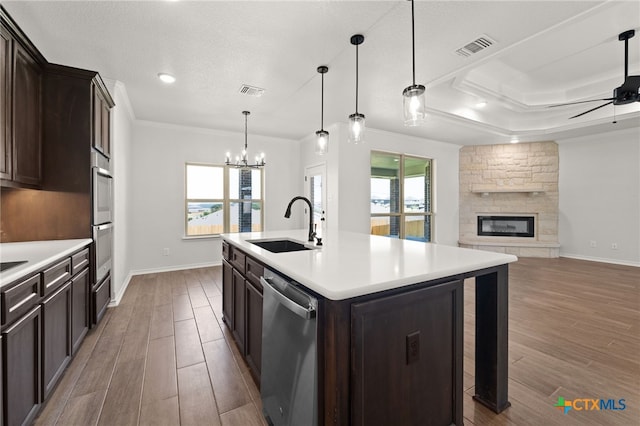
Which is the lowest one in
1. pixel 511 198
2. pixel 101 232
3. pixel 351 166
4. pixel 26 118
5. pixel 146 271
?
pixel 146 271

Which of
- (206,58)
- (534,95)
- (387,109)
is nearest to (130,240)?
(206,58)

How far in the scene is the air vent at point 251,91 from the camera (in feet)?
11.4

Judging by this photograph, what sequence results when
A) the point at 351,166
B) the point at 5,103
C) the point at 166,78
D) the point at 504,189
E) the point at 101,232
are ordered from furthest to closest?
the point at 504,189
the point at 351,166
the point at 166,78
the point at 101,232
the point at 5,103

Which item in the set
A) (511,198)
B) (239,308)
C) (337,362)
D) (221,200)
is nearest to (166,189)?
(221,200)

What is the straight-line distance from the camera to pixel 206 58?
2.79 metres

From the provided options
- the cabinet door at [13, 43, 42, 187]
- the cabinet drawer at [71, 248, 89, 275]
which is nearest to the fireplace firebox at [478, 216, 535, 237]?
the cabinet drawer at [71, 248, 89, 275]

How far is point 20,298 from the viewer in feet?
4.58

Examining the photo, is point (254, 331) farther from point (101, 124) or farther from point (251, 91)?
point (251, 91)

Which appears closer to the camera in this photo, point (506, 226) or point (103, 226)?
point (103, 226)

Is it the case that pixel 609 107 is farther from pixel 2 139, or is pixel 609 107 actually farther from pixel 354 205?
pixel 2 139

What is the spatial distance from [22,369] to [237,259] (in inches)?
49.9

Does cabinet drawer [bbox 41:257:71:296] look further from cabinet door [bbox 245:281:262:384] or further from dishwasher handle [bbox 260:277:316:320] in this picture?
dishwasher handle [bbox 260:277:316:320]

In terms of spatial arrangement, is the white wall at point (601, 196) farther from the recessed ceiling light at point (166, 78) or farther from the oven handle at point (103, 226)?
the oven handle at point (103, 226)

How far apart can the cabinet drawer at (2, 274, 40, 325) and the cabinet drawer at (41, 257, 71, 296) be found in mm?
84
